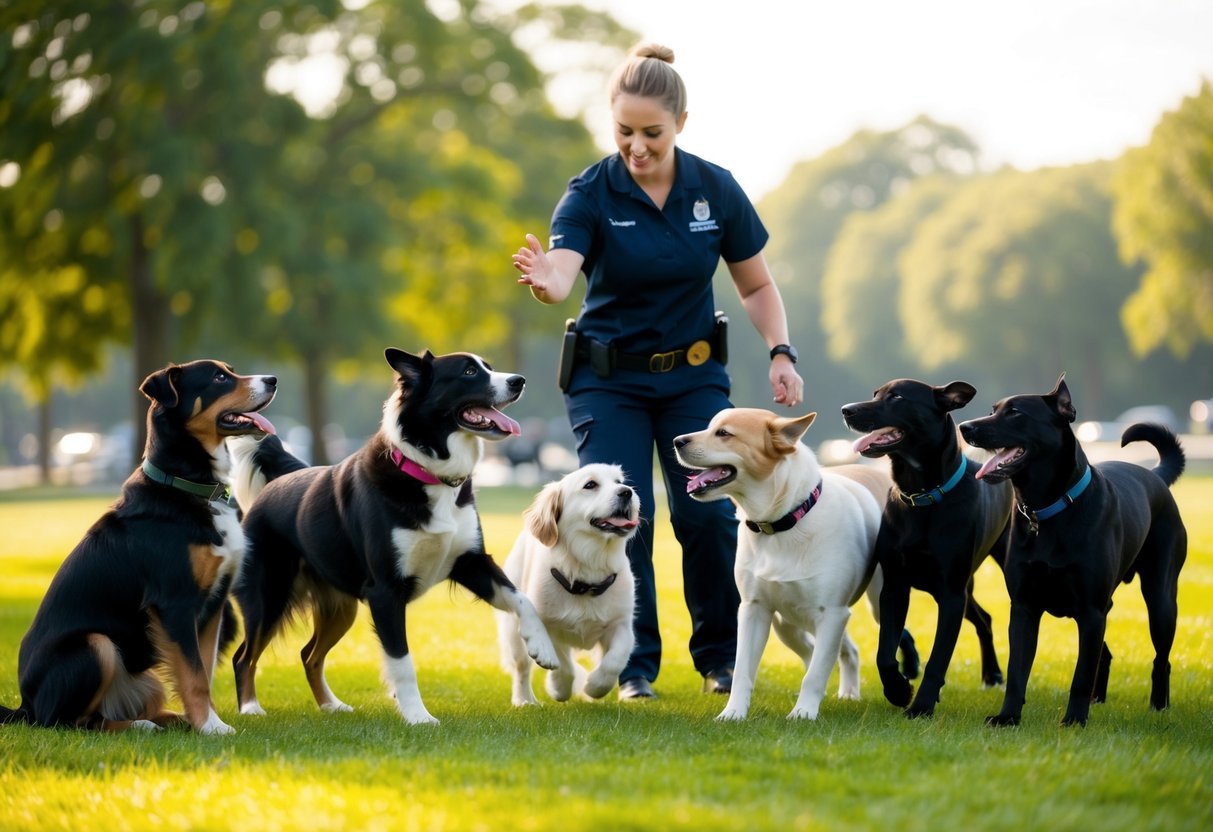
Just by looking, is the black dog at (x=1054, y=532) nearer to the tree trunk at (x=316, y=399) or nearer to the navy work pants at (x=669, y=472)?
the navy work pants at (x=669, y=472)

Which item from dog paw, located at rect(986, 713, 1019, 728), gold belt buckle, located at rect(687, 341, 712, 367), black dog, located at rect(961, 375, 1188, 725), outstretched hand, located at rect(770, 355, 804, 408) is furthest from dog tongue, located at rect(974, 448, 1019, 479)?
gold belt buckle, located at rect(687, 341, 712, 367)

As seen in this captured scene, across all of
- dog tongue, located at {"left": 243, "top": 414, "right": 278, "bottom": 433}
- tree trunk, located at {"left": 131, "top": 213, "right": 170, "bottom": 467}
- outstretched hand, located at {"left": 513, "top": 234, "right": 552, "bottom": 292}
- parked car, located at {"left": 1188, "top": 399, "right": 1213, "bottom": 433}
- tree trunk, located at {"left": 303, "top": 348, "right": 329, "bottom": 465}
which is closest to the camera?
dog tongue, located at {"left": 243, "top": 414, "right": 278, "bottom": 433}

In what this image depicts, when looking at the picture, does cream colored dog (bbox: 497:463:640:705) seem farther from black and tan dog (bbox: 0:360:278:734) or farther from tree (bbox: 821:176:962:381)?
tree (bbox: 821:176:962:381)

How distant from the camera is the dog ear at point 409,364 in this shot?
6.12 meters

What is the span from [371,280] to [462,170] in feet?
16.2

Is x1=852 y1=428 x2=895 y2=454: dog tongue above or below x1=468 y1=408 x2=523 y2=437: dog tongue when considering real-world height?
below

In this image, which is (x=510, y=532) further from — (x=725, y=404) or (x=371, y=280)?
(x=725, y=404)

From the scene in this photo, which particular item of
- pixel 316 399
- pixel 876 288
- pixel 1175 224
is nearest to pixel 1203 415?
pixel 876 288

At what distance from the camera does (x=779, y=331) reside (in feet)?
23.6

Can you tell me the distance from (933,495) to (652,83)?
7.95ft

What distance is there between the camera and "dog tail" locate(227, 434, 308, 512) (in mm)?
7219

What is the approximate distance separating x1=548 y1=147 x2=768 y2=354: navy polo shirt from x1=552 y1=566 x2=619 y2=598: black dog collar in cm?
123

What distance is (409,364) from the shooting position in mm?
6148

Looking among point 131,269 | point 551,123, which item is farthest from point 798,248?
point 131,269
